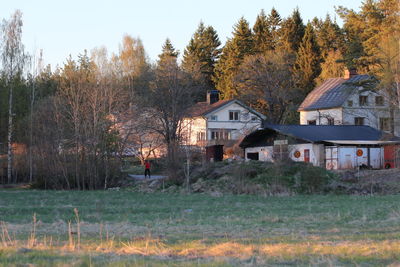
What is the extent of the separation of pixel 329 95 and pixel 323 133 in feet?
57.2

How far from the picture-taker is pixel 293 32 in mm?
89375

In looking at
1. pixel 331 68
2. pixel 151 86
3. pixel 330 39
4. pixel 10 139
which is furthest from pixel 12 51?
pixel 330 39

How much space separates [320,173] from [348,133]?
20023 millimetres

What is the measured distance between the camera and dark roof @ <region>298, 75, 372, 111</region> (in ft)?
222

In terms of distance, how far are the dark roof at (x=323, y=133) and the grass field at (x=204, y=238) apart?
29.7 m

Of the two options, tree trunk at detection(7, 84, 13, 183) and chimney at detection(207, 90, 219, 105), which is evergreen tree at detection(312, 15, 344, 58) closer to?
chimney at detection(207, 90, 219, 105)

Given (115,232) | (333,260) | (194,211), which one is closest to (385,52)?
(194,211)

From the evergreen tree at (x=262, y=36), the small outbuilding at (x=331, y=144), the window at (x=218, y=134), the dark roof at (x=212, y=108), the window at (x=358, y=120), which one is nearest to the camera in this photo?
the small outbuilding at (x=331, y=144)

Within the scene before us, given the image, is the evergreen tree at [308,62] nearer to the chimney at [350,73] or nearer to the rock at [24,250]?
the chimney at [350,73]

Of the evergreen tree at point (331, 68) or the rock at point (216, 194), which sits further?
the evergreen tree at point (331, 68)

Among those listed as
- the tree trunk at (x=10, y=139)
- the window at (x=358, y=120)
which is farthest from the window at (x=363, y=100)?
the tree trunk at (x=10, y=139)

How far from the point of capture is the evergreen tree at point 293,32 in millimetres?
89125

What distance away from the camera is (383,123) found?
58469 mm

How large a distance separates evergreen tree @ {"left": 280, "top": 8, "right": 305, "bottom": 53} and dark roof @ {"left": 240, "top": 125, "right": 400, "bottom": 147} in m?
34.5
